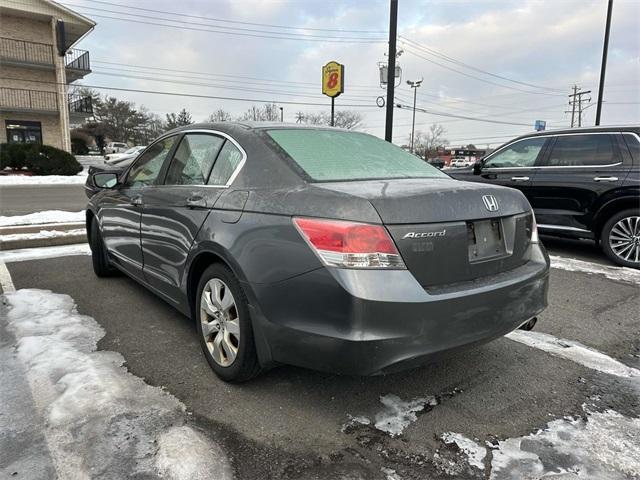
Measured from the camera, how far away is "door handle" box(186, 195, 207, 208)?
2932mm

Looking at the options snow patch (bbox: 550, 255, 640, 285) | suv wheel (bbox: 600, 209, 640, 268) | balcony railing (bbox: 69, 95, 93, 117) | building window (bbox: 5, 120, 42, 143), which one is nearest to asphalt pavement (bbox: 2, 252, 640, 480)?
snow patch (bbox: 550, 255, 640, 285)

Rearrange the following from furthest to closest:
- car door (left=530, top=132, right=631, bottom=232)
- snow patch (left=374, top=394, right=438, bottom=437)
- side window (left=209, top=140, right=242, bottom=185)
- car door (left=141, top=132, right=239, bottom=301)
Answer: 1. car door (left=530, top=132, right=631, bottom=232)
2. car door (left=141, top=132, right=239, bottom=301)
3. side window (left=209, top=140, right=242, bottom=185)
4. snow patch (left=374, top=394, right=438, bottom=437)

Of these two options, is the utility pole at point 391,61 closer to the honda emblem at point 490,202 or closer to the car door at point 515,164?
the car door at point 515,164

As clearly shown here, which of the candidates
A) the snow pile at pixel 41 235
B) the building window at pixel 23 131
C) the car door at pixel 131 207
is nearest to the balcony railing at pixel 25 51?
the building window at pixel 23 131

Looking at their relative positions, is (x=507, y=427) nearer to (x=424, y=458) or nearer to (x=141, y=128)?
(x=424, y=458)

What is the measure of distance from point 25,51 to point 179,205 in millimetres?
29446

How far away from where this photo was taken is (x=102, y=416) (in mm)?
2439

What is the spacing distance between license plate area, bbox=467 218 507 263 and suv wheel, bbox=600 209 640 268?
4291mm

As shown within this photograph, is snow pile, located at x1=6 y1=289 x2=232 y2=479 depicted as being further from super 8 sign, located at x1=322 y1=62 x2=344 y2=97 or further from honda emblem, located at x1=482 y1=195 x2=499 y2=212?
super 8 sign, located at x1=322 y1=62 x2=344 y2=97

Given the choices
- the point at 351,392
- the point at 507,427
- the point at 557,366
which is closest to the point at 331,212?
the point at 351,392

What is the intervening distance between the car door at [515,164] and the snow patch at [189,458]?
19.5 ft

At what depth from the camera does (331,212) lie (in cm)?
223

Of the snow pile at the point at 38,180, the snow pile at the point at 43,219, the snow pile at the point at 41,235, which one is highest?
the snow pile at the point at 38,180

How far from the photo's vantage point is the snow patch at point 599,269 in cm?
548
